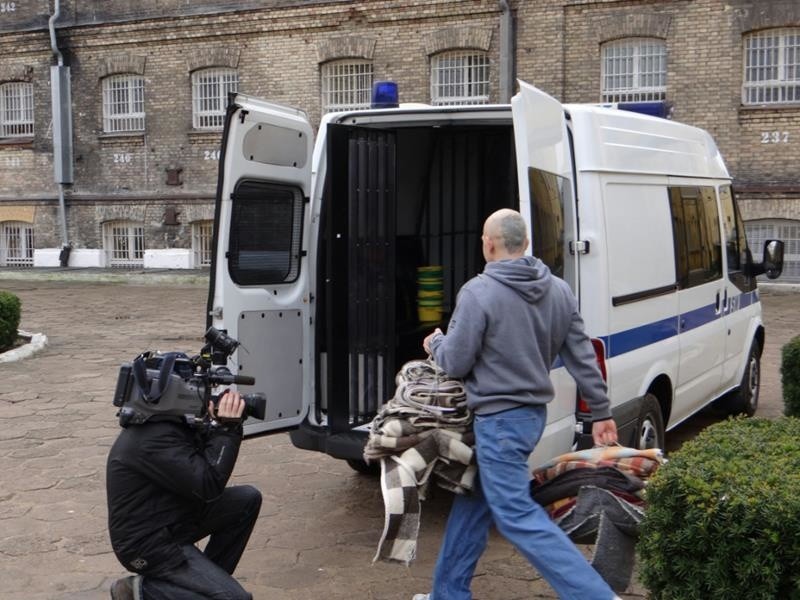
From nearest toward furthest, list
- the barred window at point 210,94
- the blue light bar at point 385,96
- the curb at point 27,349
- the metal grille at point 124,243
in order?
1. the blue light bar at point 385,96
2. the curb at point 27,349
3. the barred window at point 210,94
4. the metal grille at point 124,243

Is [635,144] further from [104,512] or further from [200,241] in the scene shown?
[200,241]

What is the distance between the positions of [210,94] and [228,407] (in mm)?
19523

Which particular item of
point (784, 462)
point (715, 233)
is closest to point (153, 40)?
point (715, 233)

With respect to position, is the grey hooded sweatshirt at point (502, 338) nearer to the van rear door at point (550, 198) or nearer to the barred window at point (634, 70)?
the van rear door at point (550, 198)

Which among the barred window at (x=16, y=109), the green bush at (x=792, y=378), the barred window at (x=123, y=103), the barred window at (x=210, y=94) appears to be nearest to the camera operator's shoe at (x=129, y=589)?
the green bush at (x=792, y=378)

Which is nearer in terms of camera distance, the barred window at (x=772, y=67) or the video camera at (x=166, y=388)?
the video camera at (x=166, y=388)

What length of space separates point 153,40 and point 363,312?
18.5 metres

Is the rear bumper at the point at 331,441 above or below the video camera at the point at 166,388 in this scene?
below

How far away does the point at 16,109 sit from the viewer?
24203mm

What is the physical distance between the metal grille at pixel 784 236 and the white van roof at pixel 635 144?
11370 millimetres

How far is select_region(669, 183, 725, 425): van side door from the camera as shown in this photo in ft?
21.9

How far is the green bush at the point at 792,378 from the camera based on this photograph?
22.9ft

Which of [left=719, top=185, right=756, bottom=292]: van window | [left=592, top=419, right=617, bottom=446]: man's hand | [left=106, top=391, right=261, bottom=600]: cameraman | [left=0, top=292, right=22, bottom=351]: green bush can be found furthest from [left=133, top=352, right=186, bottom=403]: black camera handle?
[left=0, top=292, right=22, bottom=351]: green bush

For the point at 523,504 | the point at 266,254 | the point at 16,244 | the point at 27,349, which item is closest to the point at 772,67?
the point at 27,349
